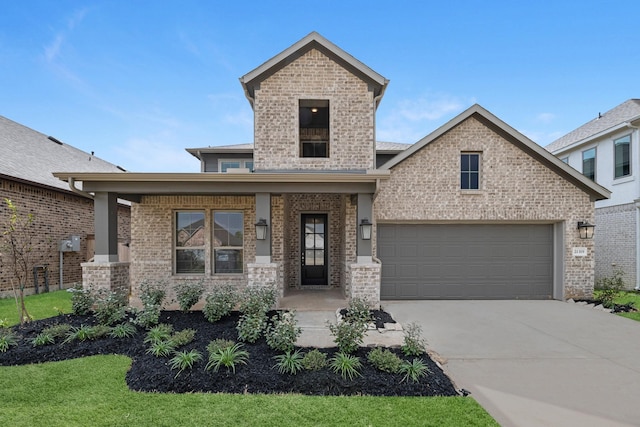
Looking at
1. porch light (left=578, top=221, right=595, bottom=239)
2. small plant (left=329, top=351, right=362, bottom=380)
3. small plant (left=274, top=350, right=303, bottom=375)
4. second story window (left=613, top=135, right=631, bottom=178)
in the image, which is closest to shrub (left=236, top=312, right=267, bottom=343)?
small plant (left=274, top=350, right=303, bottom=375)

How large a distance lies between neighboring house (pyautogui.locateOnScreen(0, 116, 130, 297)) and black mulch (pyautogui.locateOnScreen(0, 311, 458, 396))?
18.4 ft

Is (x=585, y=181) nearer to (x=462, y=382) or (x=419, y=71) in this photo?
(x=462, y=382)

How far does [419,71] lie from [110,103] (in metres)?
16.6

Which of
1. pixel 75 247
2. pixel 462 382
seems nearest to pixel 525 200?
pixel 462 382

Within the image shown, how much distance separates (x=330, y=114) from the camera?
317 inches

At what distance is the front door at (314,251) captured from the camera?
894 centimetres

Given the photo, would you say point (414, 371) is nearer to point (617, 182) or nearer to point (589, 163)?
point (617, 182)

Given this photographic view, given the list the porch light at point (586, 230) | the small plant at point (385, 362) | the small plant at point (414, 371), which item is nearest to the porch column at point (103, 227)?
the small plant at point (385, 362)

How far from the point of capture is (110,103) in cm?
1622

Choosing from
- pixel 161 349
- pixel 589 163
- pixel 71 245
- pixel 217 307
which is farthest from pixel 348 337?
pixel 589 163

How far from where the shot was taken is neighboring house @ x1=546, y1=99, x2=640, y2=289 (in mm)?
10055

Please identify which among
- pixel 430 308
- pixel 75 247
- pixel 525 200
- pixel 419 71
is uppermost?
pixel 419 71

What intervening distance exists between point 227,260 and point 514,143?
842 cm

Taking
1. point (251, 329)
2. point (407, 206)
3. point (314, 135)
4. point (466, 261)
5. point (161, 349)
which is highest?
point (314, 135)
